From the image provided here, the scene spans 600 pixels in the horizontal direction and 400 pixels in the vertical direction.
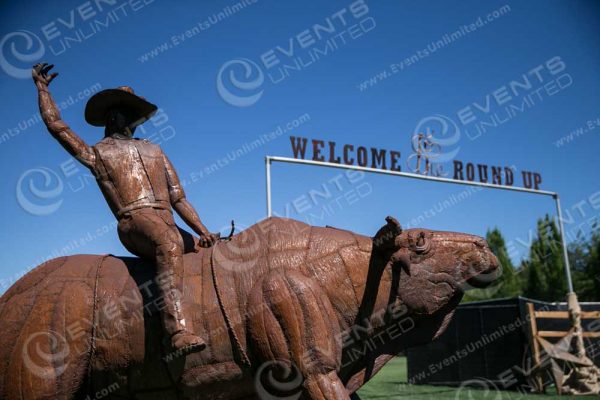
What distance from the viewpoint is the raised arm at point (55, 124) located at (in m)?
3.79

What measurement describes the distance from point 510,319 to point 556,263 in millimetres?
25006

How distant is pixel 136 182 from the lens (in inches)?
150

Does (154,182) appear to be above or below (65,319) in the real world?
above

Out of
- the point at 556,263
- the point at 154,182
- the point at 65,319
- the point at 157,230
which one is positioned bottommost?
the point at 556,263

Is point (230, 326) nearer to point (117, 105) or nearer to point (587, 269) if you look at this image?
point (117, 105)

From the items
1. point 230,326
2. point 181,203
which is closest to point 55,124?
point 181,203

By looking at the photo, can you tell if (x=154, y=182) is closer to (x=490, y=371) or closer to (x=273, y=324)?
(x=273, y=324)

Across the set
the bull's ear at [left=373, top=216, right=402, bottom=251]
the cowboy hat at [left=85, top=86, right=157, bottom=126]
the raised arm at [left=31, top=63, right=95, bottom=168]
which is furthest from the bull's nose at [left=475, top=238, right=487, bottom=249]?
the raised arm at [left=31, top=63, right=95, bottom=168]

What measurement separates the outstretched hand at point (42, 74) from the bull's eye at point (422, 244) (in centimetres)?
266

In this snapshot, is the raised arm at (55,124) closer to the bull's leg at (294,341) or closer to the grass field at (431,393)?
the bull's leg at (294,341)

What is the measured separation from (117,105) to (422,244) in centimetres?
234

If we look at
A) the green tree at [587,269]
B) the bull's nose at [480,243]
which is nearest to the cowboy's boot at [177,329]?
the bull's nose at [480,243]

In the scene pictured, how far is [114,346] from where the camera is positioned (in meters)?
3.37

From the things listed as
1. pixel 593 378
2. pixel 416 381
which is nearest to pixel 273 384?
pixel 593 378
